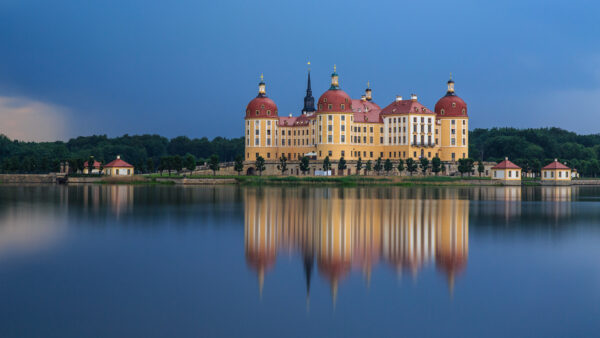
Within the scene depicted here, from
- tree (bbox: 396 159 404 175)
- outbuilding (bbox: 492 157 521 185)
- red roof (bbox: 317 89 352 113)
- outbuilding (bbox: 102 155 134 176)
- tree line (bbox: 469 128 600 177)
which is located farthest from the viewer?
tree line (bbox: 469 128 600 177)

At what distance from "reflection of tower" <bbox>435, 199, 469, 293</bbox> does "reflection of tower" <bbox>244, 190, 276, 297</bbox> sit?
4.42 m

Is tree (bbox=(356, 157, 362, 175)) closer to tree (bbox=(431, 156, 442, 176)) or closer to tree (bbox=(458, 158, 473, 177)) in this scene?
tree (bbox=(431, 156, 442, 176))

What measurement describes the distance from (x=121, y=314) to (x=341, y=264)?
6.57 meters

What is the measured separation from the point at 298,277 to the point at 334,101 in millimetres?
70346

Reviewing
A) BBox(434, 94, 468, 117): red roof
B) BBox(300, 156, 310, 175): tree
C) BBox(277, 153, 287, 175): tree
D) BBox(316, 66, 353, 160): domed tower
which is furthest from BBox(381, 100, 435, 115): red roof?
BBox(277, 153, 287, 175): tree

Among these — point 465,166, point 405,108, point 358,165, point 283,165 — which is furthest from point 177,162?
point 465,166

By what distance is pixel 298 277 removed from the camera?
15.6 metres

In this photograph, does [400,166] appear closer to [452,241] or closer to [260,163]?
[260,163]

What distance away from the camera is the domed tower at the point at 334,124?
3339 inches

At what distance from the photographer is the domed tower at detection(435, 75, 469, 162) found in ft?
Result: 284

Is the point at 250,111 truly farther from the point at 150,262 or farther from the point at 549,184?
the point at 150,262

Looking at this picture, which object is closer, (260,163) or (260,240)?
(260,240)

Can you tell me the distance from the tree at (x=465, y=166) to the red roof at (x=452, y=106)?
9166mm

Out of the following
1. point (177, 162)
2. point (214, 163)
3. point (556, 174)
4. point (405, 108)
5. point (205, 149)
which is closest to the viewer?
point (556, 174)
